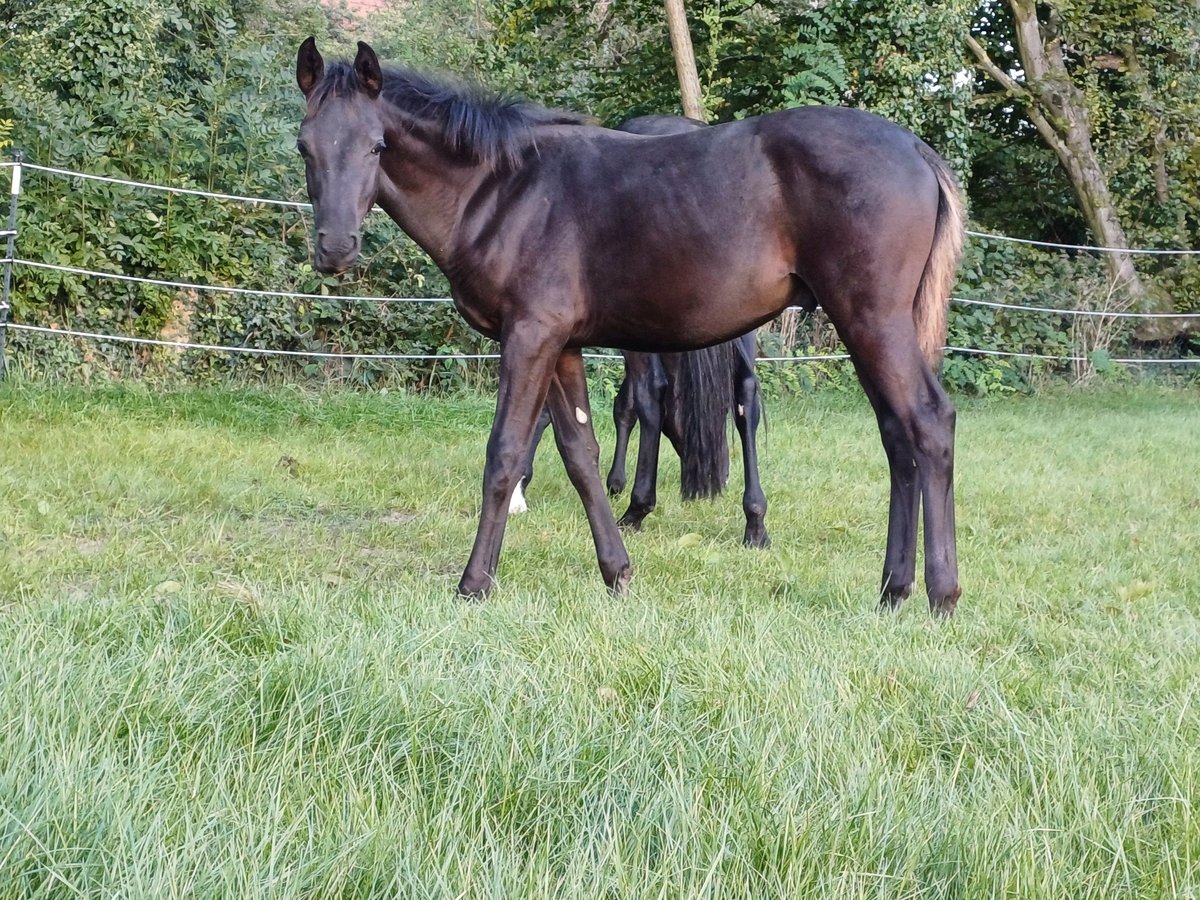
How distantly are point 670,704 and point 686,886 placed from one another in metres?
0.79

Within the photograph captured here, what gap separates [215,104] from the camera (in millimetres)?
9836

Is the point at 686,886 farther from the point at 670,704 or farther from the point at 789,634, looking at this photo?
the point at 789,634

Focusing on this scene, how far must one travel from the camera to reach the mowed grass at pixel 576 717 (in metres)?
1.65

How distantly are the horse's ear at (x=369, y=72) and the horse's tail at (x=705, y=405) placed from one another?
227 centimetres

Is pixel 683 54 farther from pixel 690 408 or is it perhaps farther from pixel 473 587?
pixel 473 587

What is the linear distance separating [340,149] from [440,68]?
2.06 m

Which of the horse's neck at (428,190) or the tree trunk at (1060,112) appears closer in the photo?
the horse's neck at (428,190)

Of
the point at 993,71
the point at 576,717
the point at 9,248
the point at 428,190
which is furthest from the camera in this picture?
the point at 993,71

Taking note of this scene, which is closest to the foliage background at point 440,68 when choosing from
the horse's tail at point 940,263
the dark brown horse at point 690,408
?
the dark brown horse at point 690,408

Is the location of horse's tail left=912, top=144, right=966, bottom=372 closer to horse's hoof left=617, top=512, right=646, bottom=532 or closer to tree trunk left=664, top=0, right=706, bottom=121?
horse's hoof left=617, top=512, right=646, bottom=532

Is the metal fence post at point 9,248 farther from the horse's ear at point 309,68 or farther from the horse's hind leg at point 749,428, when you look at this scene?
the horse's hind leg at point 749,428

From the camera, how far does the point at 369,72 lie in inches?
149

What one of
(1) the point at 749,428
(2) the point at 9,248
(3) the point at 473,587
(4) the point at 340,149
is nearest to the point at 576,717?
(3) the point at 473,587

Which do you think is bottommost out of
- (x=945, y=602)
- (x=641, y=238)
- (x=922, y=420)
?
(x=945, y=602)
